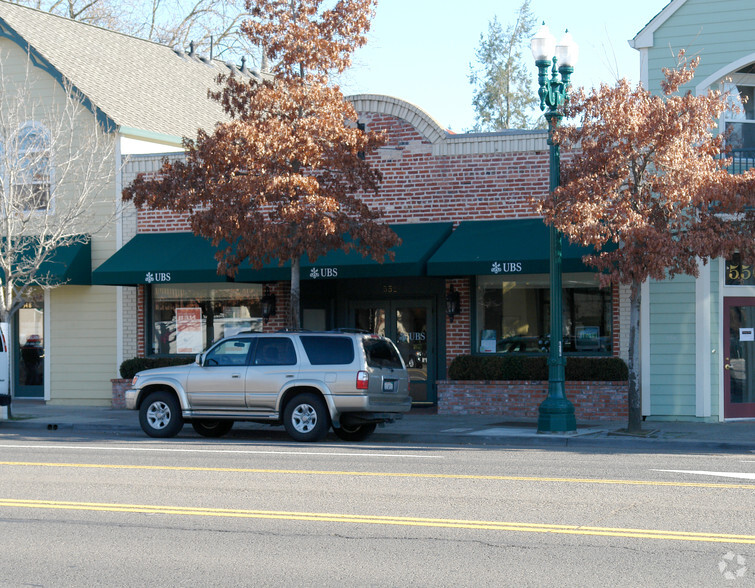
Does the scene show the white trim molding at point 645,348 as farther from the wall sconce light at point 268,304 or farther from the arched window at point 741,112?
the wall sconce light at point 268,304

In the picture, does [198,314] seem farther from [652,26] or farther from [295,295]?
[652,26]

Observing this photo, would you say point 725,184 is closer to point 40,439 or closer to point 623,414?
point 623,414

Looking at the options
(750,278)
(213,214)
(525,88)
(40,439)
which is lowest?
(40,439)

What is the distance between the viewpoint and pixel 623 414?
18.4 m

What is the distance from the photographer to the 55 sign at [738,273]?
18.5 metres

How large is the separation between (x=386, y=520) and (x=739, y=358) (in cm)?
1195

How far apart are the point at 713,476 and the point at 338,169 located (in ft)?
31.3

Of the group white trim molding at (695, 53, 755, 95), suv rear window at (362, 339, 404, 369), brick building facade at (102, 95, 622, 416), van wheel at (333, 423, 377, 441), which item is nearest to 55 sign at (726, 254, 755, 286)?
brick building facade at (102, 95, 622, 416)

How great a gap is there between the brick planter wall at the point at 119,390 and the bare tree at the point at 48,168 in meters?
2.53

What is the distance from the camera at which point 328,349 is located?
1553 cm

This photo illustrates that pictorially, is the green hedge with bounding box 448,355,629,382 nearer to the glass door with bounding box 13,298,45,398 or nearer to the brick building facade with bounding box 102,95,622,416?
the brick building facade with bounding box 102,95,622,416

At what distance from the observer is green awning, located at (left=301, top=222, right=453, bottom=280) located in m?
19.0

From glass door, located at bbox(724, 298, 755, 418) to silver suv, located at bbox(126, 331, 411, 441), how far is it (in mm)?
6450

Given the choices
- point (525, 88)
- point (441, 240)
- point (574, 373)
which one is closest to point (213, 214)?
point (441, 240)
